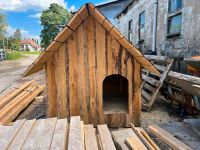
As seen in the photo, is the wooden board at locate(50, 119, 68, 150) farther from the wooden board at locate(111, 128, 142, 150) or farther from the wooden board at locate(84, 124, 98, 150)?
the wooden board at locate(111, 128, 142, 150)

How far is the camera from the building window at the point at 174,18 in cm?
675

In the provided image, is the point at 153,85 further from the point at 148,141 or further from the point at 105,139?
the point at 105,139

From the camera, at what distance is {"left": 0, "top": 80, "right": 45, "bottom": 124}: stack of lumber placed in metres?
5.53

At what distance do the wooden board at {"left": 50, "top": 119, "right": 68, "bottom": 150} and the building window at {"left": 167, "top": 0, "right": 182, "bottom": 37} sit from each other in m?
5.01

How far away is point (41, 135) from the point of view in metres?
3.02

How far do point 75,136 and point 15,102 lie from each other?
420 centimetres

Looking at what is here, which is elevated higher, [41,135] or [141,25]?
[141,25]

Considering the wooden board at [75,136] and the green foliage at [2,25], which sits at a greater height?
the green foliage at [2,25]

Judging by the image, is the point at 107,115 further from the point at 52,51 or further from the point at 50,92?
the point at 52,51

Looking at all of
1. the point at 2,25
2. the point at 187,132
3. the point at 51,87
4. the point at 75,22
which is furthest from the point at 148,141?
the point at 2,25

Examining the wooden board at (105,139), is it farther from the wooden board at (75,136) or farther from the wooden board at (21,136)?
the wooden board at (21,136)

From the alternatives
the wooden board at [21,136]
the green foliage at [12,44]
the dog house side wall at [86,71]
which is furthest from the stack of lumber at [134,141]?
the green foliage at [12,44]

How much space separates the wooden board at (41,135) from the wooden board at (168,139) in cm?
186

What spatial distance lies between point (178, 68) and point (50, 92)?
4325mm
